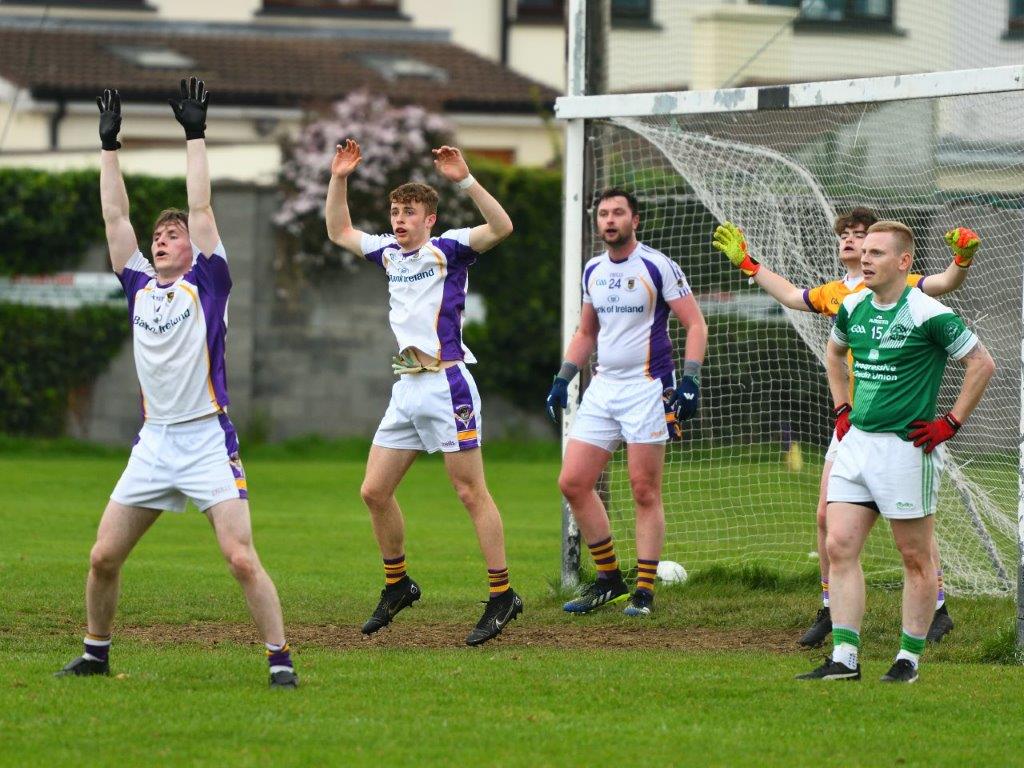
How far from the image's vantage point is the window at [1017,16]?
1313 centimetres

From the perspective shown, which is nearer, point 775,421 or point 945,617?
point 945,617

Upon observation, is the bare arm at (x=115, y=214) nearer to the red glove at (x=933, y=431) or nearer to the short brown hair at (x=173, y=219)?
the short brown hair at (x=173, y=219)

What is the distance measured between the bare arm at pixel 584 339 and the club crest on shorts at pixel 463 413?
1.32m

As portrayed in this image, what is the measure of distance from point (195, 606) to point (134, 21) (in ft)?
77.3

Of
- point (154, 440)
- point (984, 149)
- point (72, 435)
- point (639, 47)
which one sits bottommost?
point (72, 435)

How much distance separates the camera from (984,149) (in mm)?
10727

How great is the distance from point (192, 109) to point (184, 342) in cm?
103

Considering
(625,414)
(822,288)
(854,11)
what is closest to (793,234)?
(822,288)

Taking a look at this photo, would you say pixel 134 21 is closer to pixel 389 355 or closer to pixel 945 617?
pixel 389 355

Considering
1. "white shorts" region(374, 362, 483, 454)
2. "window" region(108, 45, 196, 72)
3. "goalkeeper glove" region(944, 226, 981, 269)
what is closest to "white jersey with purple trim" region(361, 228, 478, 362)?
"white shorts" region(374, 362, 483, 454)

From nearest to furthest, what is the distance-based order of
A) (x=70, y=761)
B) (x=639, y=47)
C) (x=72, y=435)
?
1. (x=70, y=761)
2. (x=639, y=47)
3. (x=72, y=435)

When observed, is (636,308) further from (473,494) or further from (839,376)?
(473,494)

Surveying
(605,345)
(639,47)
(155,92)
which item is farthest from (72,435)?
(605,345)

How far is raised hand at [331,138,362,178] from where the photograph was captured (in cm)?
955
